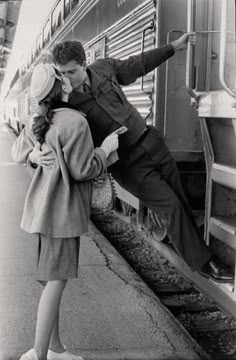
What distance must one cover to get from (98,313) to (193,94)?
1.49 m

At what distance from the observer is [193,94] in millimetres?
3404

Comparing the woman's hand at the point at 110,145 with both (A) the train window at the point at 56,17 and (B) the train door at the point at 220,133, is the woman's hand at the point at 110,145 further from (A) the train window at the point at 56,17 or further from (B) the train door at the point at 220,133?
(A) the train window at the point at 56,17

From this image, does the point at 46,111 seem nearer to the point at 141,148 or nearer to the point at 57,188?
the point at 57,188

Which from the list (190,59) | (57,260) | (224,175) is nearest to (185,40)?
(190,59)

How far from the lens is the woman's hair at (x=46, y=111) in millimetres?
2682

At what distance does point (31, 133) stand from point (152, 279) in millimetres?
2351

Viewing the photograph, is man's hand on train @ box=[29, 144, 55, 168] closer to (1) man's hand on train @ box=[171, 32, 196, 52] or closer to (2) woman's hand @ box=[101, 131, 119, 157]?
(2) woman's hand @ box=[101, 131, 119, 157]

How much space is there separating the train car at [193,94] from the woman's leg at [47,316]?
89 cm

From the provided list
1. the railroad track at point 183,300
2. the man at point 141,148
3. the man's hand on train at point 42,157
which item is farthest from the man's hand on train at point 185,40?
the railroad track at point 183,300

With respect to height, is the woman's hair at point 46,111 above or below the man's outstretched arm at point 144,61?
below

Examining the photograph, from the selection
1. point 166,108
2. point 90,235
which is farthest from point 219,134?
point 90,235

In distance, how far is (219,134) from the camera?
3.34 meters

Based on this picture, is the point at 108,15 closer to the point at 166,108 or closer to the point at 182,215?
the point at 166,108

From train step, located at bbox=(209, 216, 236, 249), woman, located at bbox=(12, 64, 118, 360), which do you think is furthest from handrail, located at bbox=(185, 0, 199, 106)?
woman, located at bbox=(12, 64, 118, 360)
